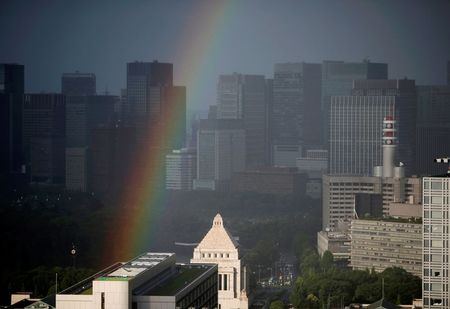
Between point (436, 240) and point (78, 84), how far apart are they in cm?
4525

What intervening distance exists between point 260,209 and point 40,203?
1163cm

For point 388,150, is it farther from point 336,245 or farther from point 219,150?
point 219,150

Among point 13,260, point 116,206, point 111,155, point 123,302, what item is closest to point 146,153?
point 111,155

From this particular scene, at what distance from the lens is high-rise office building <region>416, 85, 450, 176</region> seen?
5647 cm

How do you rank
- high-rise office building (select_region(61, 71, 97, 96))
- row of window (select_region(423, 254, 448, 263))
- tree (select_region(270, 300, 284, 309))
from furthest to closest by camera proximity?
high-rise office building (select_region(61, 71, 97, 96)), tree (select_region(270, 300, 284, 309)), row of window (select_region(423, 254, 448, 263))

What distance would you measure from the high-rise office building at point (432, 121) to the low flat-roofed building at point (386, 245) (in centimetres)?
1956

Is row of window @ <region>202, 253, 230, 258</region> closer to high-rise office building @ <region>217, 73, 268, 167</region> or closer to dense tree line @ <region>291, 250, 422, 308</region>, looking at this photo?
dense tree line @ <region>291, 250, 422, 308</region>

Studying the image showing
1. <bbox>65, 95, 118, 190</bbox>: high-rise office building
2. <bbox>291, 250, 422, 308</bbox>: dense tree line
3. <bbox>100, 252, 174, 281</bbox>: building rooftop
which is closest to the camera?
<bbox>100, 252, 174, 281</bbox>: building rooftop

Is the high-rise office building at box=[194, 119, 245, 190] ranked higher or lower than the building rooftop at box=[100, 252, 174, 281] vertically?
higher

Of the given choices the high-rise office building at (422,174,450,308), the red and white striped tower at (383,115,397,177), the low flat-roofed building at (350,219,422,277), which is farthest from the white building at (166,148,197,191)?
the high-rise office building at (422,174,450,308)

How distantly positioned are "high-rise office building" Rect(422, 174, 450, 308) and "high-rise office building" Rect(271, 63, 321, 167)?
49.1 m

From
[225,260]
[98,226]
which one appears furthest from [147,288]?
[98,226]

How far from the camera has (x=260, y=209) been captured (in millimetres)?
55000

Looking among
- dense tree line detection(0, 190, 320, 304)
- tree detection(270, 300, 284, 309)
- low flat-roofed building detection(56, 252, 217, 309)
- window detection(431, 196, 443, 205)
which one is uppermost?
window detection(431, 196, 443, 205)
